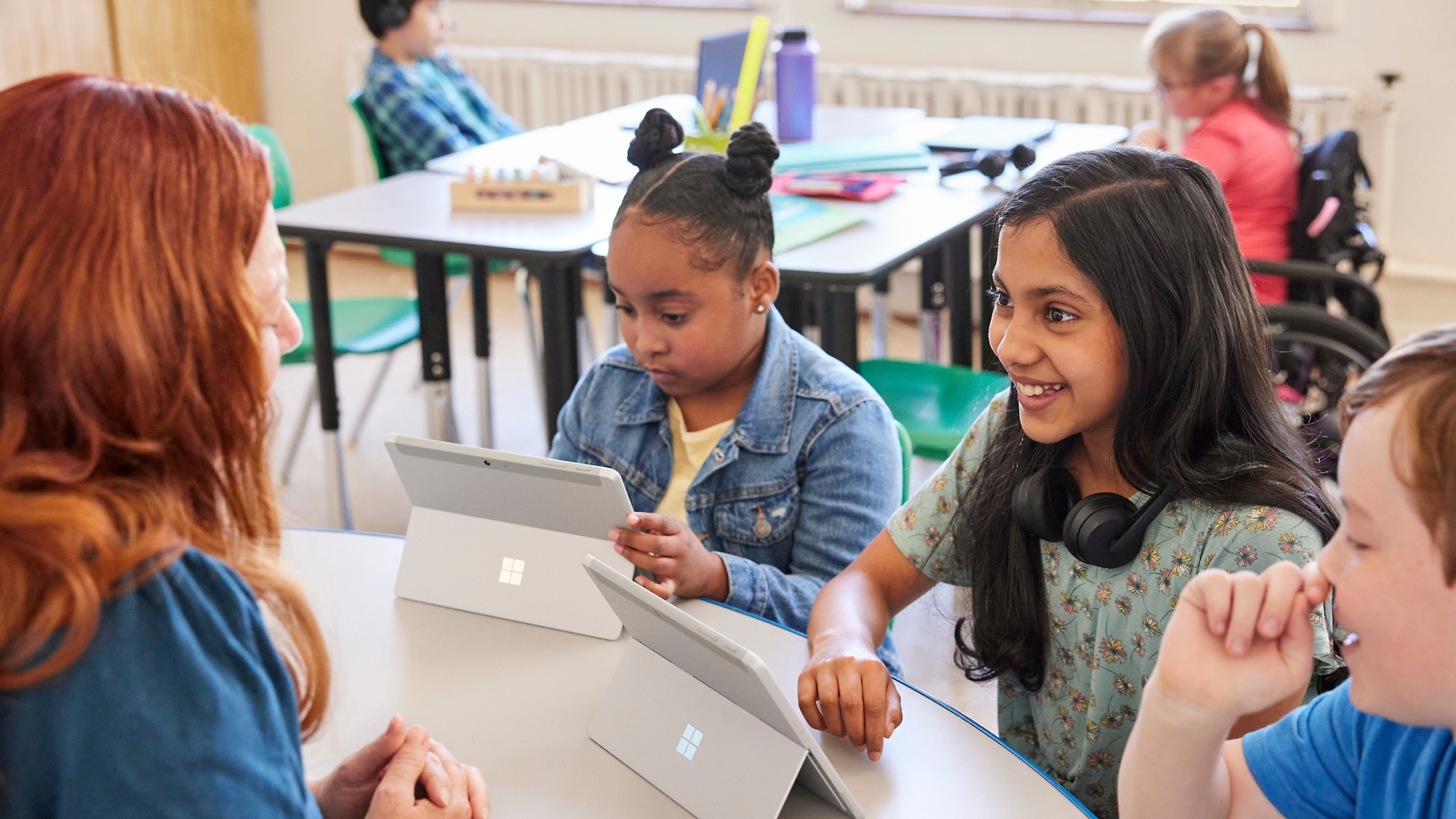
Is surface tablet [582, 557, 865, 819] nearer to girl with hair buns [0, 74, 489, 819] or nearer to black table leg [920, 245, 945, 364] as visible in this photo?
girl with hair buns [0, 74, 489, 819]

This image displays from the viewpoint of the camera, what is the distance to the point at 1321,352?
2.43 metres

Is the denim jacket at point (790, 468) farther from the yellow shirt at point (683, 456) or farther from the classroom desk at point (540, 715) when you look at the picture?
the classroom desk at point (540, 715)

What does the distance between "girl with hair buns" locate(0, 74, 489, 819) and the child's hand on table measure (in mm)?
485

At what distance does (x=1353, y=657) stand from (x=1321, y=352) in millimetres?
1948

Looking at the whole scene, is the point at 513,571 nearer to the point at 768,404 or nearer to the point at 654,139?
the point at 768,404

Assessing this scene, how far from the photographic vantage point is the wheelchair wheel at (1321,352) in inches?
91.7

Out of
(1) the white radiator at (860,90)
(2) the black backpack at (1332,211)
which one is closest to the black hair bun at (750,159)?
(2) the black backpack at (1332,211)

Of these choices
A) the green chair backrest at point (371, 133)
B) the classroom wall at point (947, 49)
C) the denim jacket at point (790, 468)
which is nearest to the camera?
the denim jacket at point (790, 468)

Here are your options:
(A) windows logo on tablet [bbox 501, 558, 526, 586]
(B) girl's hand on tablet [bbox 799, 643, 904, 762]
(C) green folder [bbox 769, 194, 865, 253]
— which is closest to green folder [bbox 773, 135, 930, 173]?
(C) green folder [bbox 769, 194, 865, 253]

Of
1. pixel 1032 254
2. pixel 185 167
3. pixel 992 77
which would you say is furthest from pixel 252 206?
pixel 992 77

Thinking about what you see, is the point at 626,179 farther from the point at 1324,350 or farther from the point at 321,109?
the point at 321,109

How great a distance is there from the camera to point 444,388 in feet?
8.10

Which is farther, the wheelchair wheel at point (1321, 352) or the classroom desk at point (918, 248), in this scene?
the wheelchair wheel at point (1321, 352)

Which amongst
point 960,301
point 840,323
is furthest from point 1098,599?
point 960,301
